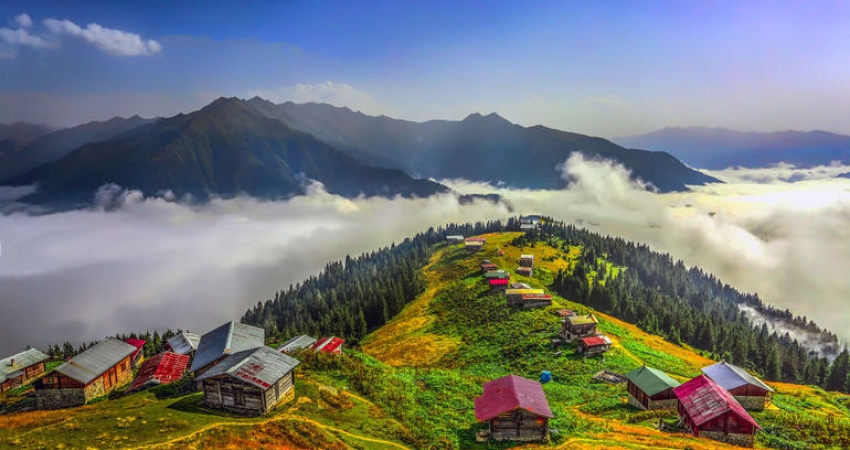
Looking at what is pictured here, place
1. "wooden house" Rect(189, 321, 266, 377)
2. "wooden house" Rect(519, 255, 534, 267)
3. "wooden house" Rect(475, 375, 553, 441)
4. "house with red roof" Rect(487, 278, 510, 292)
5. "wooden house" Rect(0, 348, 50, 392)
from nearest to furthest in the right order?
1. "wooden house" Rect(475, 375, 553, 441)
2. "wooden house" Rect(189, 321, 266, 377)
3. "wooden house" Rect(0, 348, 50, 392)
4. "house with red roof" Rect(487, 278, 510, 292)
5. "wooden house" Rect(519, 255, 534, 267)

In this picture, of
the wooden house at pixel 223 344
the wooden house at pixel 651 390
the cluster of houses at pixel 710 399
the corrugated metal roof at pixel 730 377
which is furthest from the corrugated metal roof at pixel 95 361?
the corrugated metal roof at pixel 730 377

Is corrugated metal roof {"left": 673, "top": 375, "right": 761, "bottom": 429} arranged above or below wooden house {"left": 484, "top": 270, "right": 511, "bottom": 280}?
above

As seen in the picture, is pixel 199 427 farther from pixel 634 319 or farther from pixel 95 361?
pixel 634 319

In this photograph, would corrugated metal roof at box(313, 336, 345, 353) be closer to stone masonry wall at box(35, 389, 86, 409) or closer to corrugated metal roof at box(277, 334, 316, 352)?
corrugated metal roof at box(277, 334, 316, 352)

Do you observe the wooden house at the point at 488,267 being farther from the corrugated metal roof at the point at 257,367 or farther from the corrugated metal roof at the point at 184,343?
the corrugated metal roof at the point at 257,367

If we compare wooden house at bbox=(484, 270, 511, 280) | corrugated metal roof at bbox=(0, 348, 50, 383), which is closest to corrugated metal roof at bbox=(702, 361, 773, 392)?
wooden house at bbox=(484, 270, 511, 280)

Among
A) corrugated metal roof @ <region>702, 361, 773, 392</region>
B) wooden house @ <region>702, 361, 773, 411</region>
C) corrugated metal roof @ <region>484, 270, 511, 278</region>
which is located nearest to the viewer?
wooden house @ <region>702, 361, 773, 411</region>

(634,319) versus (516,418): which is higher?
(516,418)

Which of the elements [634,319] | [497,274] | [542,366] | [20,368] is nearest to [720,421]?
[542,366]
